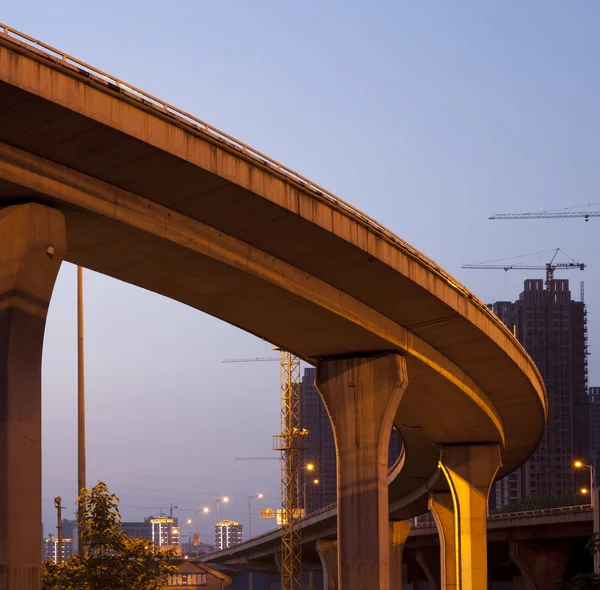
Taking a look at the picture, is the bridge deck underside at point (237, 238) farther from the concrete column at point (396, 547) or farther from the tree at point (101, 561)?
the concrete column at point (396, 547)

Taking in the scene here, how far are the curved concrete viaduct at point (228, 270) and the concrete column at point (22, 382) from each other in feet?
0.12

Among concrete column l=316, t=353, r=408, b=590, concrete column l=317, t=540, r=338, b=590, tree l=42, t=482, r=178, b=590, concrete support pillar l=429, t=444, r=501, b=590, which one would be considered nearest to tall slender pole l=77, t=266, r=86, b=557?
tree l=42, t=482, r=178, b=590

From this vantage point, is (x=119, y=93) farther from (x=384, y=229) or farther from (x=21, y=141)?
(x=384, y=229)

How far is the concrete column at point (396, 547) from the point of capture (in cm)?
10525

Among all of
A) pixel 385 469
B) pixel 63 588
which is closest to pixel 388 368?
pixel 385 469

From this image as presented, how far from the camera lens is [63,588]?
39719 mm

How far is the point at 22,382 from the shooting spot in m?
28.9

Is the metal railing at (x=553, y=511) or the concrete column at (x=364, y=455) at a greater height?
the concrete column at (x=364, y=455)

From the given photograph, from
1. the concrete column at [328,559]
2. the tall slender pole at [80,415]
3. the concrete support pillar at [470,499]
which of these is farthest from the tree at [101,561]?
the concrete column at [328,559]

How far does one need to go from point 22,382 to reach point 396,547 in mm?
81168

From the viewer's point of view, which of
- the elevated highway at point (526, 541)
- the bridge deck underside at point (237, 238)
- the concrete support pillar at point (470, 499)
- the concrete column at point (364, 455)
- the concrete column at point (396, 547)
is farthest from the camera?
the concrete column at point (396, 547)

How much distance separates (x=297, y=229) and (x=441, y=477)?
48.4 metres

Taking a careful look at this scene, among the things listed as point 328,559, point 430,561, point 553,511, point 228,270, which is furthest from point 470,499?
point 430,561

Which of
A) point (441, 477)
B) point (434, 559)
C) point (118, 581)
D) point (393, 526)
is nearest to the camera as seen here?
point (118, 581)
